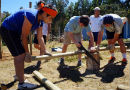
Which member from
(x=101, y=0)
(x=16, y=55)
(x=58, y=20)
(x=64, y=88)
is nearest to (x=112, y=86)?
(x=64, y=88)

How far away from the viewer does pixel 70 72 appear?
472cm

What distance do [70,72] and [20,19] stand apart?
7.16 feet

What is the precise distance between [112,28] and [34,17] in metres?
2.84

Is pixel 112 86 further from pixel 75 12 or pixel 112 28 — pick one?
pixel 75 12

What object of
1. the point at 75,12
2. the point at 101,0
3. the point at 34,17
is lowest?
the point at 34,17

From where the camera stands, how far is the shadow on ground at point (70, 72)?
4242mm

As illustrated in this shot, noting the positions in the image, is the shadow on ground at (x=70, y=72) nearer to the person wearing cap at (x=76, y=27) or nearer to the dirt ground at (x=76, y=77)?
the dirt ground at (x=76, y=77)

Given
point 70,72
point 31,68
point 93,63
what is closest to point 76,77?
point 70,72

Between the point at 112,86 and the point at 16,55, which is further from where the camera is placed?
the point at 112,86

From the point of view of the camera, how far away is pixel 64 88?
357cm

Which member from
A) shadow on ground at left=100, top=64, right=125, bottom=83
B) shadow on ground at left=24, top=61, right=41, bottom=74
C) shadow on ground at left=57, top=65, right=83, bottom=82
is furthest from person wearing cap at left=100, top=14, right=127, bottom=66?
shadow on ground at left=24, top=61, right=41, bottom=74

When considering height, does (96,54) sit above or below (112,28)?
below

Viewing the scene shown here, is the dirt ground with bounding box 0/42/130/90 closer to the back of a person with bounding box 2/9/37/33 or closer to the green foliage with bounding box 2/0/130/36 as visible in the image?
the back of a person with bounding box 2/9/37/33

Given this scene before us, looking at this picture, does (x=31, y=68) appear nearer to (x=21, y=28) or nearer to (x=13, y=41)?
(x=13, y=41)
